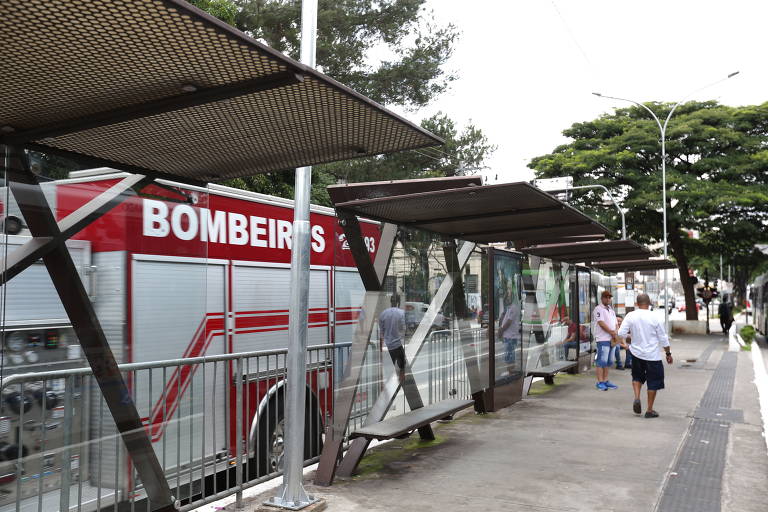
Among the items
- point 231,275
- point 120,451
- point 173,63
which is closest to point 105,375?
point 120,451

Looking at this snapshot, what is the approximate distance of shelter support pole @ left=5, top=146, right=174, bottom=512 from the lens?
12.5 feet

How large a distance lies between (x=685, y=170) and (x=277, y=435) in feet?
90.0

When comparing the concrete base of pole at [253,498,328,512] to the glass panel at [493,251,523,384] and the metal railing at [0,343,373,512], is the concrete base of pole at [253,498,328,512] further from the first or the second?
the glass panel at [493,251,523,384]

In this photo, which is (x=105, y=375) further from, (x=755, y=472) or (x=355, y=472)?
(x=755, y=472)

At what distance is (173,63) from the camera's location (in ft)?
9.69

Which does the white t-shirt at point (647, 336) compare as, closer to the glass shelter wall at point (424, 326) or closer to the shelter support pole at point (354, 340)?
the glass shelter wall at point (424, 326)

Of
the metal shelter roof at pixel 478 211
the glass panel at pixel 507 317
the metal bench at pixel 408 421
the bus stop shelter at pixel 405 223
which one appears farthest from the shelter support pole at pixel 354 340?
the glass panel at pixel 507 317

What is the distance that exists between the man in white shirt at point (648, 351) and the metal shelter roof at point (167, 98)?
250 inches

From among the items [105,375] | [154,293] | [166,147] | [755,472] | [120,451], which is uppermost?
[166,147]

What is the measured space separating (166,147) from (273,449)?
Result: 341cm

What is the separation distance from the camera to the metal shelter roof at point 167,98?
2.58 meters

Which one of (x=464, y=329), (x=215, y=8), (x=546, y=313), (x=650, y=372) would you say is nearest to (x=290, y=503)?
(x=464, y=329)

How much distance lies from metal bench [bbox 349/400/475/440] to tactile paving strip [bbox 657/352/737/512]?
2191mm

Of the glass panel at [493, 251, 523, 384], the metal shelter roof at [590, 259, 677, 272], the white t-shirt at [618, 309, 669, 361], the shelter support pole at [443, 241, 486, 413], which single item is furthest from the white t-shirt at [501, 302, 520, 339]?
the metal shelter roof at [590, 259, 677, 272]
